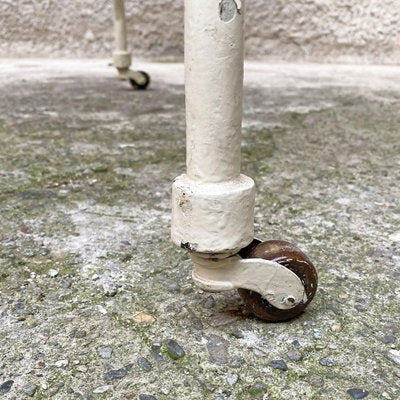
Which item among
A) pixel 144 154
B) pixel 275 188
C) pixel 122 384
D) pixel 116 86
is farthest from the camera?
pixel 116 86

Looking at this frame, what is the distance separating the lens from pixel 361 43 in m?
3.59

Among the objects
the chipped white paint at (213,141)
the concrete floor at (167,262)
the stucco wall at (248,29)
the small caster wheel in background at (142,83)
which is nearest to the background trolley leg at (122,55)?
the small caster wheel in background at (142,83)

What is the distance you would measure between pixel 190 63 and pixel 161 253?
41cm

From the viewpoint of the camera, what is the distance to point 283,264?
0.72 metres

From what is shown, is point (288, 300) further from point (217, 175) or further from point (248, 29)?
point (248, 29)

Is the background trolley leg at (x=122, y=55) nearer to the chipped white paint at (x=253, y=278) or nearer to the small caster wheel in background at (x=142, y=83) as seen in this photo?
the small caster wheel in background at (x=142, y=83)

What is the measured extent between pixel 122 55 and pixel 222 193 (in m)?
1.86

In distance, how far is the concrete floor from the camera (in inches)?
25.6

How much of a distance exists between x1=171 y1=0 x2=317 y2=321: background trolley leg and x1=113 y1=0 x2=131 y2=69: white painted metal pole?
1791mm

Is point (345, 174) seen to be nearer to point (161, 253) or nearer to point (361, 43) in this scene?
point (161, 253)

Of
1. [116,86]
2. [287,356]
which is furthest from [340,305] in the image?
[116,86]

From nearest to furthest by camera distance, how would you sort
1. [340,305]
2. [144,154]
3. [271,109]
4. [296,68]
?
[340,305]
[144,154]
[271,109]
[296,68]

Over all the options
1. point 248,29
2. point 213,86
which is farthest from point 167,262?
point 248,29

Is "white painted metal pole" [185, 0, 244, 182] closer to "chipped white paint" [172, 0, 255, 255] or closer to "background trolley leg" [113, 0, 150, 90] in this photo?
"chipped white paint" [172, 0, 255, 255]
